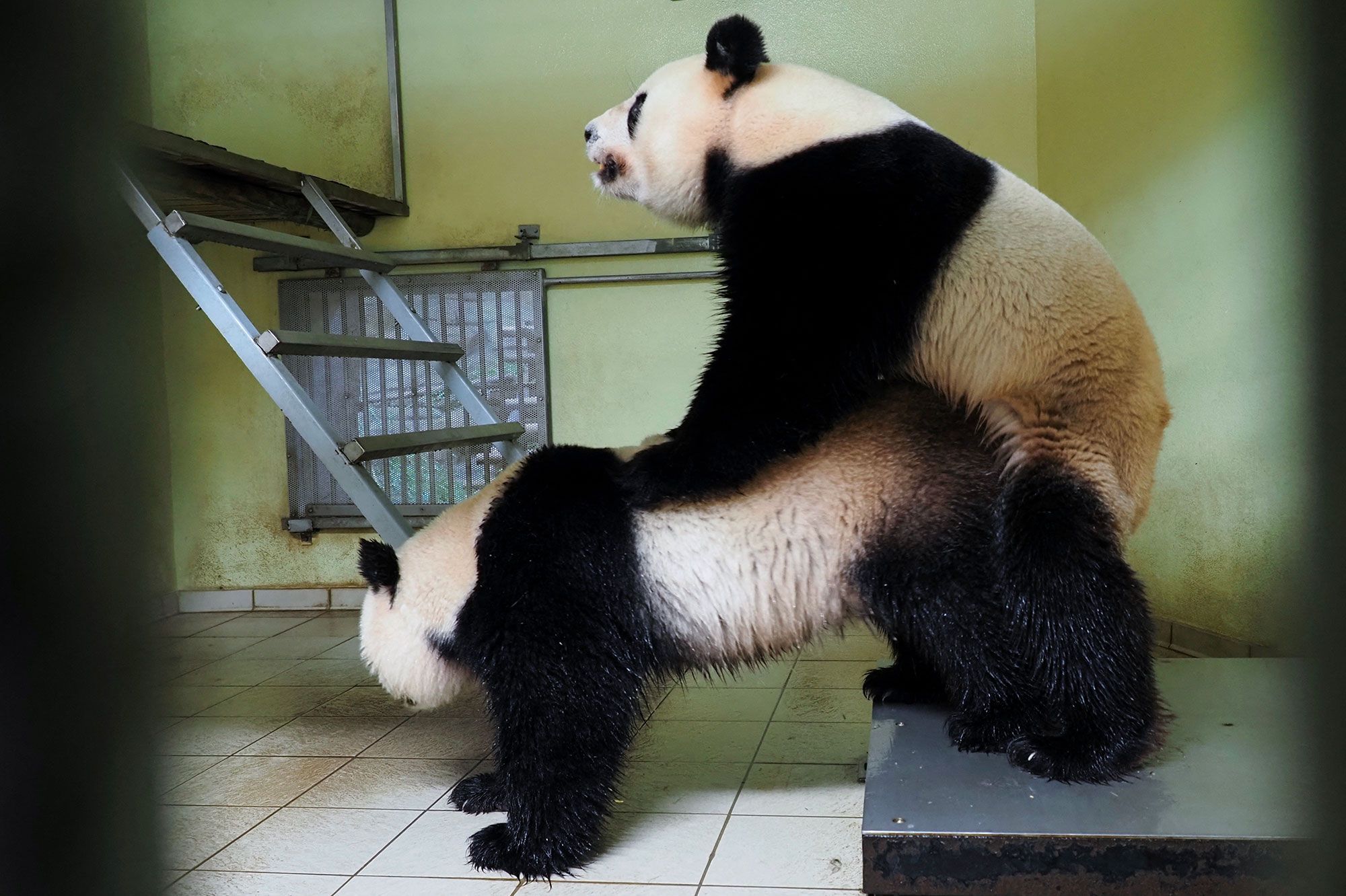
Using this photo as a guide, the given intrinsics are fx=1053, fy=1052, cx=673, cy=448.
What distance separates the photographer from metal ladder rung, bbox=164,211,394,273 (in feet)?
10.5

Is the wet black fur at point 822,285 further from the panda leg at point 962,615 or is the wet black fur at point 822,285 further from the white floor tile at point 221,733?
the white floor tile at point 221,733

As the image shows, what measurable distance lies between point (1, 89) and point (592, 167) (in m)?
4.58

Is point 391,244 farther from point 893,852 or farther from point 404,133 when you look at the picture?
point 893,852

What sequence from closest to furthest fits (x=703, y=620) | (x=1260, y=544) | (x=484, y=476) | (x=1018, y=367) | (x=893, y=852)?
(x=893, y=852)
(x=1018, y=367)
(x=703, y=620)
(x=1260, y=544)
(x=484, y=476)

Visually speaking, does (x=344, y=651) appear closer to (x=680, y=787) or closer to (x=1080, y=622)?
(x=680, y=787)

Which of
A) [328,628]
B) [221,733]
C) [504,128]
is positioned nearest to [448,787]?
[221,733]

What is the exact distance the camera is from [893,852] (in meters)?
1.77

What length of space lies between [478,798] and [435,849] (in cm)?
25

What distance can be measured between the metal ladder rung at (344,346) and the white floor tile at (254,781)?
4.02 ft

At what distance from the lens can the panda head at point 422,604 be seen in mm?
2406

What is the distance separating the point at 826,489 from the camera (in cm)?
219

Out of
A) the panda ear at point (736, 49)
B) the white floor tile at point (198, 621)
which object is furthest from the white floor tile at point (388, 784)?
the white floor tile at point (198, 621)

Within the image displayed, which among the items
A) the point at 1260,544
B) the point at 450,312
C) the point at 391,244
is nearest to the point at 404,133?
the point at 391,244

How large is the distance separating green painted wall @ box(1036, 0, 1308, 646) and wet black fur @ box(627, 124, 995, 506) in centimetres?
115
